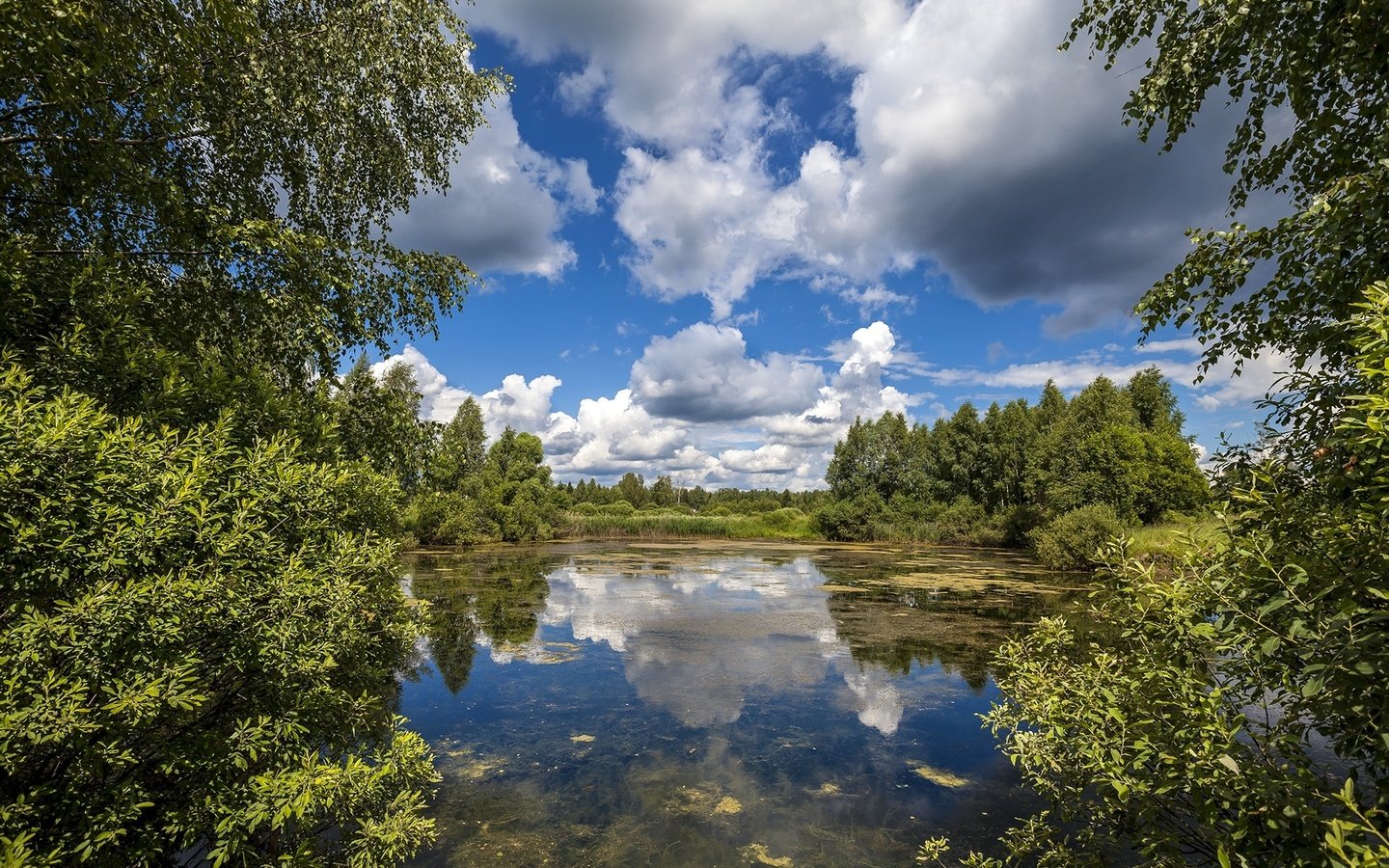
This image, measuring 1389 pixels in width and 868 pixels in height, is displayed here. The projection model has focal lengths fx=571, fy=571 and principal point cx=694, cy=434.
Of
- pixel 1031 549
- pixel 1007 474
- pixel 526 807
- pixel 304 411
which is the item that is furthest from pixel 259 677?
pixel 1007 474

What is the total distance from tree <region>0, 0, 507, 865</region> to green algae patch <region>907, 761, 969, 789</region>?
21.5 ft

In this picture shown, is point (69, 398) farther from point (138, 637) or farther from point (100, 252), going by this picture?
point (100, 252)

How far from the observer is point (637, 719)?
991 cm

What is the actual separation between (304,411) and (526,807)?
5.25 meters

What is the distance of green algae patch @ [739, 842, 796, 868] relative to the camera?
5.89 m

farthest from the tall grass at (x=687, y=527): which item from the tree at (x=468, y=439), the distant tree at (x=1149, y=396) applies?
the distant tree at (x=1149, y=396)

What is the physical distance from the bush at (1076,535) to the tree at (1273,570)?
1174 inches

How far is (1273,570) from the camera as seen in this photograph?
262cm

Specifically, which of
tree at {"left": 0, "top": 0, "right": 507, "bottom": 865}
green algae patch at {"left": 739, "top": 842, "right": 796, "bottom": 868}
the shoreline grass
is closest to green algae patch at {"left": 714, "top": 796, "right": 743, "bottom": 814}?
green algae patch at {"left": 739, "top": 842, "right": 796, "bottom": 868}

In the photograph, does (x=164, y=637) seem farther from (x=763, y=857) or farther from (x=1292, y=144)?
(x=1292, y=144)

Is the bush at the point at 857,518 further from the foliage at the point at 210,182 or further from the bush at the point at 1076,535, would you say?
the foliage at the point at 210,182

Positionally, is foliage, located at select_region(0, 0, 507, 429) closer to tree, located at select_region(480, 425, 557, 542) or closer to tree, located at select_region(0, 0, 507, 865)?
tree, located at select_region(0, 0, 507, 865)

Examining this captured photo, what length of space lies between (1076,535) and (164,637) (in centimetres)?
3596

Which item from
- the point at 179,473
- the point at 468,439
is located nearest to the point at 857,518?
the point at 468,439
